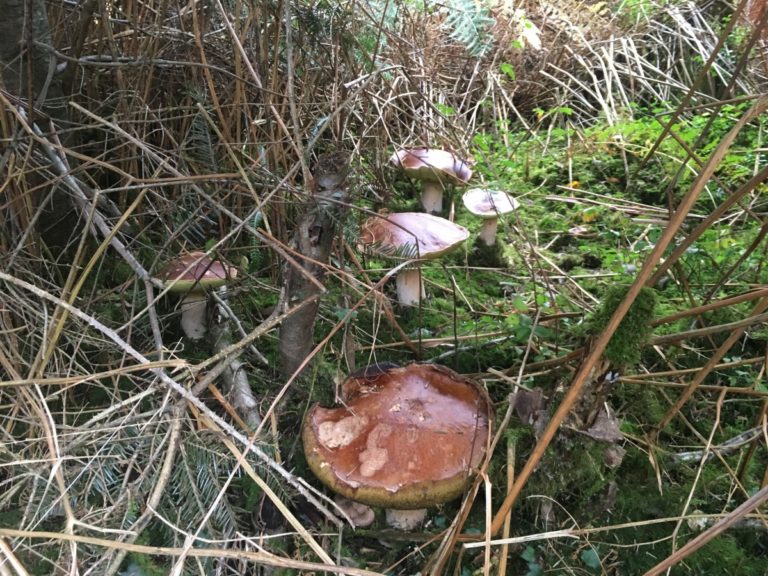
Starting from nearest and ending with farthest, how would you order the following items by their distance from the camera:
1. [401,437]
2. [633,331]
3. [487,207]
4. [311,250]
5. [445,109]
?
[633,331] < [401,437] < [311,250] < [487,207] < [445,109]

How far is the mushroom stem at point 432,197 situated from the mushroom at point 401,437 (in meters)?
1.87

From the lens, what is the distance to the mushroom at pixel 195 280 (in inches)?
73.3

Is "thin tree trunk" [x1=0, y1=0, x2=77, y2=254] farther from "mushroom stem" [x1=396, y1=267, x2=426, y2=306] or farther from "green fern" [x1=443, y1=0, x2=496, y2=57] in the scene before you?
"green fern" [x1=443, y1=0, x2=496, y2=57]

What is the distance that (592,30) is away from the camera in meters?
5.03

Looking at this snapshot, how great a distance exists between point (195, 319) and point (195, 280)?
0.38 metres

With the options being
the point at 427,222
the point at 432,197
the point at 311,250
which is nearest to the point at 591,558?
the point at 311,250

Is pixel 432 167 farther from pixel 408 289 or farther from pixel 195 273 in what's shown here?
pixel 195 273

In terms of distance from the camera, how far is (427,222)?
7.96 feet

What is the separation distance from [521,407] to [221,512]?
0.86m

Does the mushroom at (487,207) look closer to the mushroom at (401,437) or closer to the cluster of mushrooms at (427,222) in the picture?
the cluster of mushrooms at (427,222)

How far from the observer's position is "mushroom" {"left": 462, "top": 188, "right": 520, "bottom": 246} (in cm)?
281

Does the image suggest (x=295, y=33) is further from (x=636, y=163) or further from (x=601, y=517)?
(x=636, y=163)

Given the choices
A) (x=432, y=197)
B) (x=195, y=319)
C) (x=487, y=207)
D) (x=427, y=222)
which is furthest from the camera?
(x=432, y=197)

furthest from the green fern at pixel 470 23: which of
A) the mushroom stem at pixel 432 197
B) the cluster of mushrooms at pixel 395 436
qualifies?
the cluster of mushrooms at pixel 395 436
